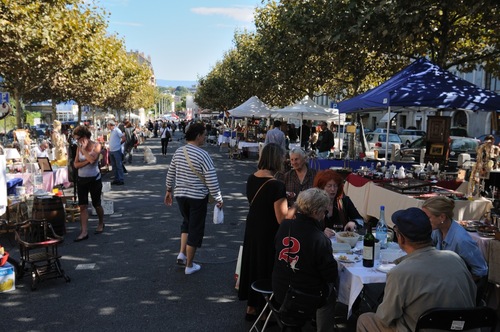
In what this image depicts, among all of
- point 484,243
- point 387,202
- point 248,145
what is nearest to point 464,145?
point 248,145

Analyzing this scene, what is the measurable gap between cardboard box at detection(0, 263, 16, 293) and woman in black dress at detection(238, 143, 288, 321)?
2.75 meters

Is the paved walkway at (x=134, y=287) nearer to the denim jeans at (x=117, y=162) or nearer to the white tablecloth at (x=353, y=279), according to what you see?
the white tablecloth at (x=353, y=279)

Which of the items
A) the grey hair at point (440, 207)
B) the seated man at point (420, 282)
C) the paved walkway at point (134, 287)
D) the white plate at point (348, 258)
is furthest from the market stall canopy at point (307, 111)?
the seated man at point (420, 282)

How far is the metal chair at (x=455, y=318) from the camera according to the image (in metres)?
2.53

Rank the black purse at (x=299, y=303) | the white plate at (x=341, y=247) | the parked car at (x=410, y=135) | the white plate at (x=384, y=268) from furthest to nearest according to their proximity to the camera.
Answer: the parked car at (x=410, y=135) → the white plate at (x=341, y=247) → the white plate at (x=384, y=268) → the black purse at (x=299, y=303)

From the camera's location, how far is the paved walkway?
4.38m

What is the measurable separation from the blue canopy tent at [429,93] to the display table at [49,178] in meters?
6.76

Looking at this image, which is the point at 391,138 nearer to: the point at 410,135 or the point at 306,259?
the point at 410,135

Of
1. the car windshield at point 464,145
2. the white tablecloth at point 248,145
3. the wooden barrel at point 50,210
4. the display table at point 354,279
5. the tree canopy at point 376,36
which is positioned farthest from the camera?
the white tablecloth at point 248,145

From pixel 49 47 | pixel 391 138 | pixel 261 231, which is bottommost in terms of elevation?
pixel 261 231

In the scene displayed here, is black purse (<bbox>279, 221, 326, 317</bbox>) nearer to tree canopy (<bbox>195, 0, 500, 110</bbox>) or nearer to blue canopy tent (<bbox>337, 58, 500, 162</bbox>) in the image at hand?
blue canopy tent (<bbox>337, 58, 500, 162</bbox>)

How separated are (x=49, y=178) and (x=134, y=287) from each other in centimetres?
506

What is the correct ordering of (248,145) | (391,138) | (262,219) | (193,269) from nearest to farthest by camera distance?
(262,219) → (193,269) → (248,145) → (391,138)

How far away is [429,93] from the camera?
8.43 m
